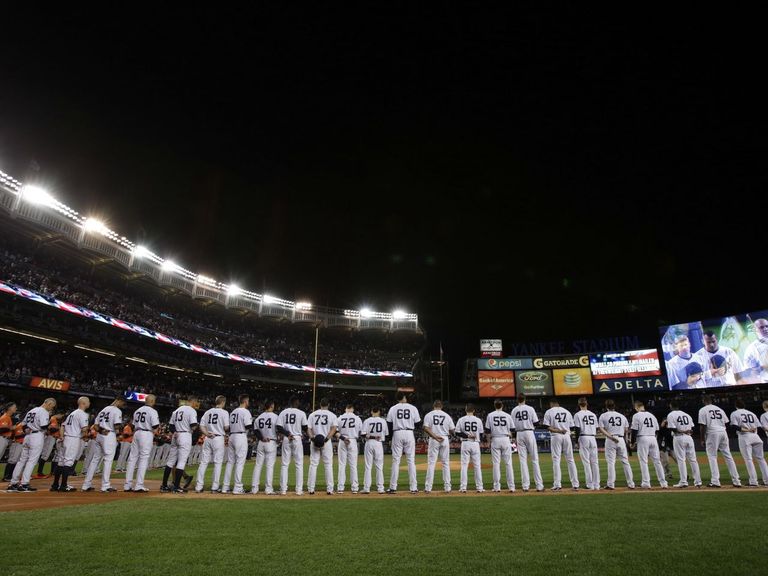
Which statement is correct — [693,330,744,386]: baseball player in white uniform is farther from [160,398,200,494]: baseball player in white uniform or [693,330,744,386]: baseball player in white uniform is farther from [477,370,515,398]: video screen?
[160,398,200,494]: baseball player in white uniform

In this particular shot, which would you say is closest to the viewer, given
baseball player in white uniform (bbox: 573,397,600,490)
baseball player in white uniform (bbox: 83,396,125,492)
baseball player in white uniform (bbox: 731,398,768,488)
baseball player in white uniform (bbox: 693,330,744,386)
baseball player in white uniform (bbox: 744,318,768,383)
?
baseball player in white uniform (bbox: 83,396,125,492)

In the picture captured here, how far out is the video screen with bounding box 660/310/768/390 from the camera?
1416 inches

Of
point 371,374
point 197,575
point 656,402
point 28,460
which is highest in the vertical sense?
point 371,374

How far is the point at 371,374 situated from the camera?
179ft

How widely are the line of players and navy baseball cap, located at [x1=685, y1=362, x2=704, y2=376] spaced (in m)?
33.9

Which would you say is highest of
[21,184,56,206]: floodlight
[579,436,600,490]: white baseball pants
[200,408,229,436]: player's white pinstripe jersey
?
[21,184,56,206]: floodlight

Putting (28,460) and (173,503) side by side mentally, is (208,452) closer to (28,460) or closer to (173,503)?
(173,503)

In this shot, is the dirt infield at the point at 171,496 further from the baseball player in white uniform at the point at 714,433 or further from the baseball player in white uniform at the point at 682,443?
the baseball player in white uniform at the point at 714,433

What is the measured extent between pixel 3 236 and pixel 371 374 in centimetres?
3774

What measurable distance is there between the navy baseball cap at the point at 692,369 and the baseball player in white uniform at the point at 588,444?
119ft

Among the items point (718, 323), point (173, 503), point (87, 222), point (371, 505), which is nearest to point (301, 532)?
point (371, 505)

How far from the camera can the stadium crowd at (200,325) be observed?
31938 millimetres

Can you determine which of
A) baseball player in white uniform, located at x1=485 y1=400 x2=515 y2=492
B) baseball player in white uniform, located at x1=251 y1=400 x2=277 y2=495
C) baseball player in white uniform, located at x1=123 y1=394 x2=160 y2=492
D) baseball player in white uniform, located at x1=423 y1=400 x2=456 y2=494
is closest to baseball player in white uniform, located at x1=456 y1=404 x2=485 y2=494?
baseball player in white uniform, located at x1=423 y1=400 x2=456 y2=494

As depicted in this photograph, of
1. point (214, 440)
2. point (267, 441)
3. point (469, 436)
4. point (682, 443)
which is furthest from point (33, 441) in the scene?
point (682, 443)
